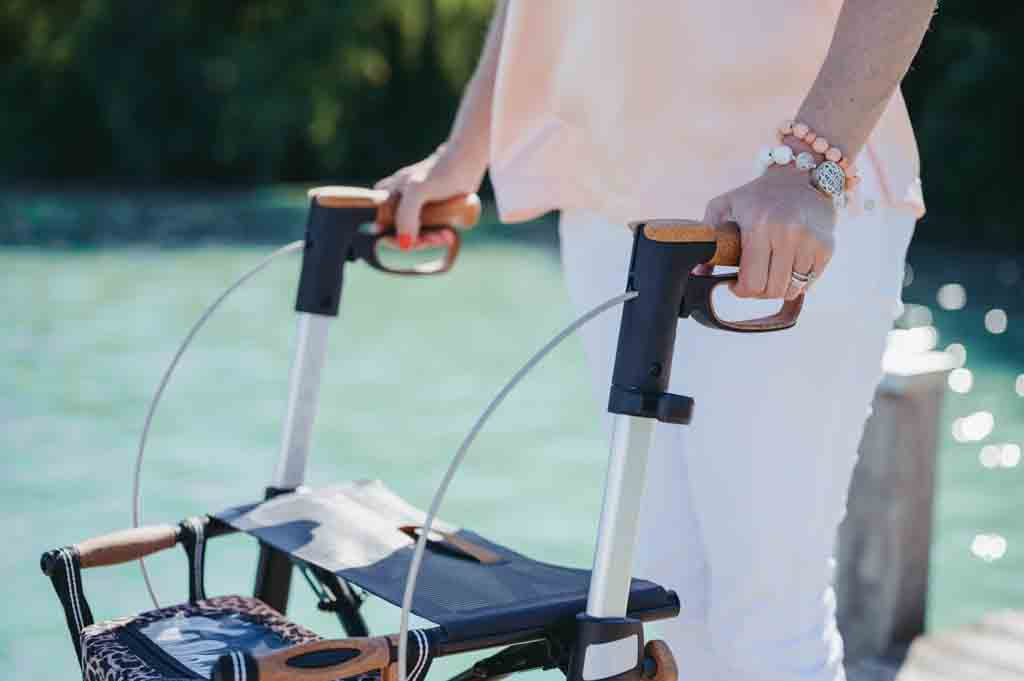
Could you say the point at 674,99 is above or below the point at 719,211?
above

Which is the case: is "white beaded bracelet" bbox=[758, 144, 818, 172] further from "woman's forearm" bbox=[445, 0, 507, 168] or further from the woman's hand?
"woman's forearm" bbox=[445, 0, 507, 168]

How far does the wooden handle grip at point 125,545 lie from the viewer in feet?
4.60

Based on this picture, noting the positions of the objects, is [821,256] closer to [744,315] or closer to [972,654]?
[744,315]

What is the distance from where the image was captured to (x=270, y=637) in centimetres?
138

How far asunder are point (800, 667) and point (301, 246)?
0.73m

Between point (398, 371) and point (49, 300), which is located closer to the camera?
point (398, 371)

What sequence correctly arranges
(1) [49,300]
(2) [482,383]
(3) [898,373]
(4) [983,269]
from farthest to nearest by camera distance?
1. (4) [983,269]
2. (1) [49,300]
3. (2) [482,383]
4. (3) [898,373]

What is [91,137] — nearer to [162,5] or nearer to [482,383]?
[162,5]

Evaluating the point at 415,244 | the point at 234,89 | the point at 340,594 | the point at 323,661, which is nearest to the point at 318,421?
the point at 415,244

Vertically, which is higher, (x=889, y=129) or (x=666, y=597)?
(x=889, y=129)

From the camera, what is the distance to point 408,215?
170cm

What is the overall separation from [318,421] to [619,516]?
461 cm

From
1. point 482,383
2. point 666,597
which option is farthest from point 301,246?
point 482,383

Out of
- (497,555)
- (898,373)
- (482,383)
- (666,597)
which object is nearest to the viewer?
(666,597)
